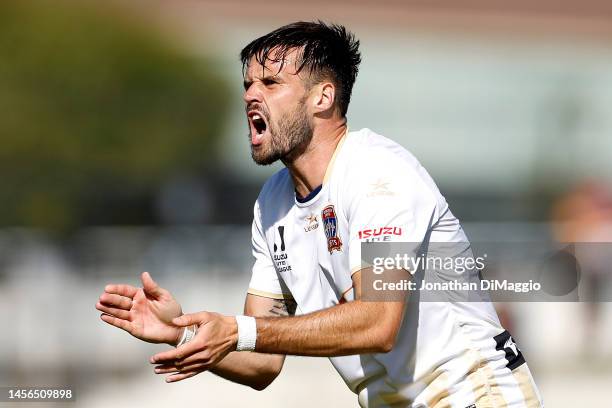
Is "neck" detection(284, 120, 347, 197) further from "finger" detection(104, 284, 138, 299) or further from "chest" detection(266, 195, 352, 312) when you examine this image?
"finger" detection(104, 284, 138, 299)

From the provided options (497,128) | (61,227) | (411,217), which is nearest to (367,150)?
(411,217)

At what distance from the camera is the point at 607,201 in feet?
56.3

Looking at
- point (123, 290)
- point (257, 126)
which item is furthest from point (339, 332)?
point (257, 126)

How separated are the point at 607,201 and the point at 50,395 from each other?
10428 millimetres

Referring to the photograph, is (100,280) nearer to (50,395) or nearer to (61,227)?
(50,395)

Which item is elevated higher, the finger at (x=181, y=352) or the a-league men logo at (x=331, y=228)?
the a-league men logo at (x=331, y=228)

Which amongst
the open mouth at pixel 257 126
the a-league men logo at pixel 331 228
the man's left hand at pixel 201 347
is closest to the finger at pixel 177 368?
the man's left hand at pixel 201 347

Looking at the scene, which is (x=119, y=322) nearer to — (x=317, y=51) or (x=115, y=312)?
(x=115, y=312)

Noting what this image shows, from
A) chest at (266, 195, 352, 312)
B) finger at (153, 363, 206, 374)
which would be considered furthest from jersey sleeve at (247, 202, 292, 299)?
finger at (153, 363, 206, 374)

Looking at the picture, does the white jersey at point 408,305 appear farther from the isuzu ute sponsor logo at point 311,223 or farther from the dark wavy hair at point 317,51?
the dark wavy hair at point 317,51

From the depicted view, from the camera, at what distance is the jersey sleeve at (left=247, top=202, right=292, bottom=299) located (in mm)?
6145

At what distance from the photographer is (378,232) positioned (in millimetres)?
5137

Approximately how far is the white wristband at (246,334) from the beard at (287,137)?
3.62 feet

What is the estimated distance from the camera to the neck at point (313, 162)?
5.72 meters
